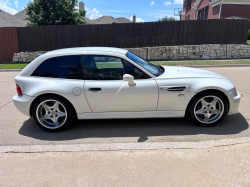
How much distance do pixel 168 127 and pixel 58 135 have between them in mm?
2082

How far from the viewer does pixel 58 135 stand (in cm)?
380

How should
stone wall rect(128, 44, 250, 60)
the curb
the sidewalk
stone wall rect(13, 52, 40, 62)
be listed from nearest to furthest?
the sidewalk < the curb < stone wall rect(128, 44, 250, 60) < stone wall rect(13, 52, 40, 62)

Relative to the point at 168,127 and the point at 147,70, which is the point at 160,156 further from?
the point at 147,70

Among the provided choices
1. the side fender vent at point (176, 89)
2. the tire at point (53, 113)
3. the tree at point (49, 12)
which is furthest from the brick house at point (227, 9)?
the tire at point (53, 113)

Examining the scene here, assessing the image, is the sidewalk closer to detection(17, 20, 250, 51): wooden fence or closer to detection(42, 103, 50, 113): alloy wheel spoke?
detection(42, 103, 50, 113): alloy wheel spoke

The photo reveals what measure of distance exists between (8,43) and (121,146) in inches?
593

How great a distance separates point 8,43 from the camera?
15.0m

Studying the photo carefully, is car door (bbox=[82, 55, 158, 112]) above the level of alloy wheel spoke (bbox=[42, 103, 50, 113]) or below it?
above

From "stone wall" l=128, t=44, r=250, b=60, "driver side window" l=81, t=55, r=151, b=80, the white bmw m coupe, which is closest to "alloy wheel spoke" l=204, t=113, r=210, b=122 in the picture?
the white bmw m coupe

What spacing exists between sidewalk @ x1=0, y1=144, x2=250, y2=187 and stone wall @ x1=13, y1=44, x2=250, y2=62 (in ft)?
39.1

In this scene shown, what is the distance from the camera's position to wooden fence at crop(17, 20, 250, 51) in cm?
1466

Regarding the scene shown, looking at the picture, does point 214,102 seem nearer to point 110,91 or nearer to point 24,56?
point 110,91

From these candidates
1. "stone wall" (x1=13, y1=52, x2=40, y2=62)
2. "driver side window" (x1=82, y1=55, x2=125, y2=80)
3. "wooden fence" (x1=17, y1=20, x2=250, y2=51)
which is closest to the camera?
"driver side window" (x1=82, y1=55, x2=125, y2=80)

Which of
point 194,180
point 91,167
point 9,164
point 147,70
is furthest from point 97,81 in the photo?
point 194,180
